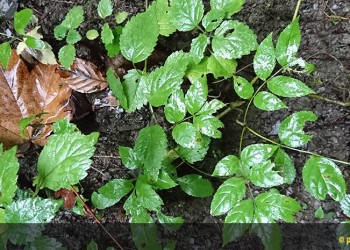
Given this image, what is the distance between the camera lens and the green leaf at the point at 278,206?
127cm

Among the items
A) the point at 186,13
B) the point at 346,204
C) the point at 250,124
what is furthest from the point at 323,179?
the point at 186,13

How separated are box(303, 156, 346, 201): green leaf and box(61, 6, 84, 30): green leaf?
3.20 feet

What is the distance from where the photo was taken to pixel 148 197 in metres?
1.39

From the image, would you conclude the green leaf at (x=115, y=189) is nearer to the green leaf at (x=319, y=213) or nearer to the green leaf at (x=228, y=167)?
the green leaf at (x=228, y=167)

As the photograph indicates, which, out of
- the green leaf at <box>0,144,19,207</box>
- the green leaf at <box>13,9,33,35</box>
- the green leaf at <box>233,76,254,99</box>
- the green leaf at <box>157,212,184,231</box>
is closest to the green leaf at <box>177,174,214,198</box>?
the green leaf at <box>157,212,184,231</box>

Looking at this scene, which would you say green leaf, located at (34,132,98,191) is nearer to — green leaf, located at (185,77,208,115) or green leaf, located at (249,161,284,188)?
green leaf, located at (185,77,208,115)

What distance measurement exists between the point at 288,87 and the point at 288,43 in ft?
0.46

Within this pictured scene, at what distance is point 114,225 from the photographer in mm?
Answer: 1588

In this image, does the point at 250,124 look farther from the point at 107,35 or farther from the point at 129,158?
the point at 107,35

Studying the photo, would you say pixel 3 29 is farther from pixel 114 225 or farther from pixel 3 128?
pixel 114 225

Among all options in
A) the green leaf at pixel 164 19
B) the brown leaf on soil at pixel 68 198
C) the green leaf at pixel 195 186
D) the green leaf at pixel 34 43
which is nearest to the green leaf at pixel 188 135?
the green leaf at pixel 195 186

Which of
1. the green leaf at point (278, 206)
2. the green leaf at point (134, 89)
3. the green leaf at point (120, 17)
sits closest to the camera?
the green leaf at point (278, 206)

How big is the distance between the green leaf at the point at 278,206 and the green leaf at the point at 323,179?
0.08 m

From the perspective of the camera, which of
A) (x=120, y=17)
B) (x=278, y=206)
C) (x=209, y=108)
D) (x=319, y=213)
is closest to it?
(x=278, y=206)
